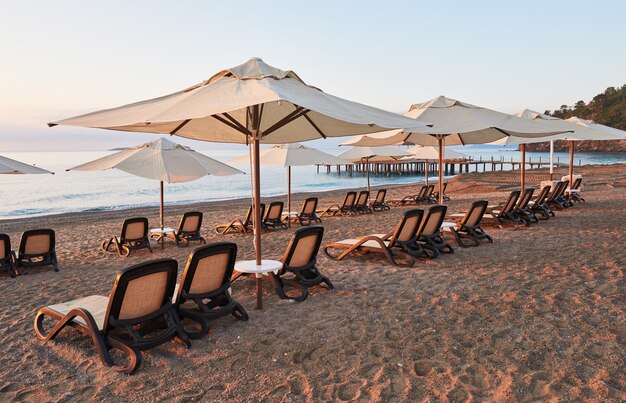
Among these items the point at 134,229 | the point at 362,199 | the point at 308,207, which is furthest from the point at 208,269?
the point at 362,199

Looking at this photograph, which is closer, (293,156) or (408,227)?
(408,227)

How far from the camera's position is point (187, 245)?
9.58 m

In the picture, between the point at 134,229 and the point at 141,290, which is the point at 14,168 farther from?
the point at 141,290

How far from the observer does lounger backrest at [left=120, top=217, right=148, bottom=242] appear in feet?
28.1

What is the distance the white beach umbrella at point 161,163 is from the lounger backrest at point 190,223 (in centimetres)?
132

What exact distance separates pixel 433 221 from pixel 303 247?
2.80 m

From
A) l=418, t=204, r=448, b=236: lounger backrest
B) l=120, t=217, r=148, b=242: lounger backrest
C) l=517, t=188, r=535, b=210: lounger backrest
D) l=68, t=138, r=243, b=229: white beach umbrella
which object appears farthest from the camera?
l=517, t=188, r=535, b=210: lounger backrest

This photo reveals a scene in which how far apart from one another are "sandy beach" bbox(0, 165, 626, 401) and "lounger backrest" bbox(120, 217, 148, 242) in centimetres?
215

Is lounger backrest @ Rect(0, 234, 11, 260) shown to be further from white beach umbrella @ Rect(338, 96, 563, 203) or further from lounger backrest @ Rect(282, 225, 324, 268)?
white beach umbrella @ Rect(338, 96, 563, 203)

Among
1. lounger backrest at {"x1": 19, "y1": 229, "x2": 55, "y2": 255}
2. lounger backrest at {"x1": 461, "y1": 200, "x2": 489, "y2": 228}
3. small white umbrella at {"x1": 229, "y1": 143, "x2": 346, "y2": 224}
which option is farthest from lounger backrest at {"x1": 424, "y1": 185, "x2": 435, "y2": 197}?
lounger backrest at {"x1": 19, "y1": 229, "x2": 55, "y2": 255}

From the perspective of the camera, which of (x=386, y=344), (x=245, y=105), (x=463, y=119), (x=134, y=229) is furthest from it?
(x=134, y=229)

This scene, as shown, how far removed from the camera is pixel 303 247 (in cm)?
521

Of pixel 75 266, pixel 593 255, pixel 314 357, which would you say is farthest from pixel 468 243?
pixel 75 266

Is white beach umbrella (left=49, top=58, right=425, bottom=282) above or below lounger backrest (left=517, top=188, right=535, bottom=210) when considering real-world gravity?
above
